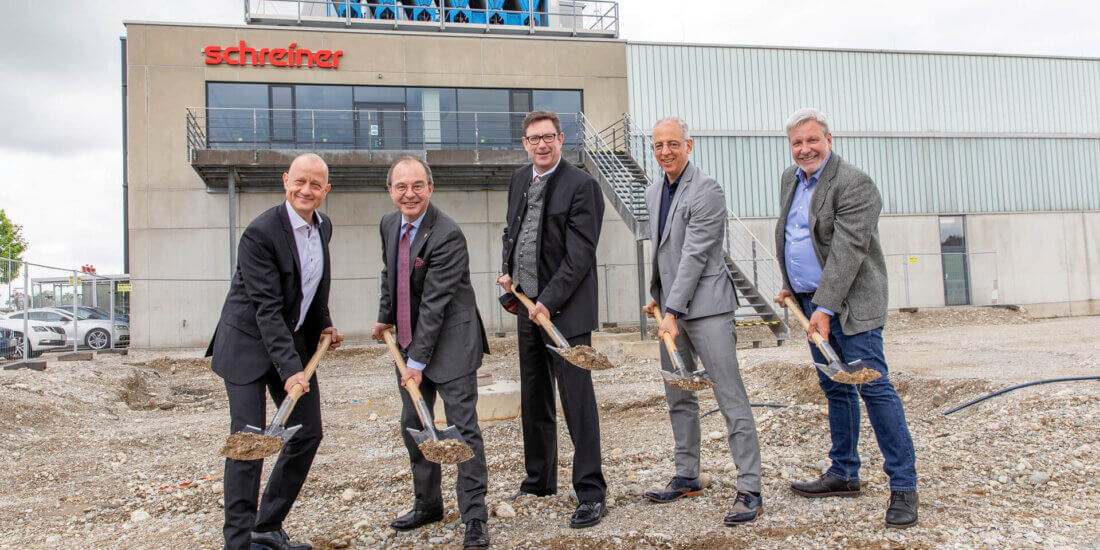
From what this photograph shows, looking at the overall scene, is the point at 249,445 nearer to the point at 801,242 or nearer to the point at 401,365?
the point at 401,365

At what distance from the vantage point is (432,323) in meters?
3.40

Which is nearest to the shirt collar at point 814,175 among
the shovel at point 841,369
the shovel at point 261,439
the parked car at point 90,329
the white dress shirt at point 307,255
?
the shovel at point 841,369

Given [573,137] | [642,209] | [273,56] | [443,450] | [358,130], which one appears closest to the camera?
[443,450]

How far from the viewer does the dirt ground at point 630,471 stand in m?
3.28

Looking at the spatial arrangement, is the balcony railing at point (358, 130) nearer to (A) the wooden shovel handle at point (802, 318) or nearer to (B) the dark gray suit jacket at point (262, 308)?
(A) the wooden shovel handle at point (802, 318)

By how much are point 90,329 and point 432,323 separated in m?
15.0

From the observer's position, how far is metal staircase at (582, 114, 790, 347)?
12.7 metres

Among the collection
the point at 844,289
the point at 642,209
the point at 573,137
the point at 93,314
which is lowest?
the point at 844,289

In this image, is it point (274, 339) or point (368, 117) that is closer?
point (274, 339)

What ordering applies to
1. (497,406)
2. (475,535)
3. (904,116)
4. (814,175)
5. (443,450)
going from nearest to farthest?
(443,450) < (475,535) < (814,175) < (497,406) < (904,116)

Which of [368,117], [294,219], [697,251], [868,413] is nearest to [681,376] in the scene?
[697,251]

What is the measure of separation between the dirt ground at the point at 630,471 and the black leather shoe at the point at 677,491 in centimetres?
7

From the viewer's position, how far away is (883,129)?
62.7 ft

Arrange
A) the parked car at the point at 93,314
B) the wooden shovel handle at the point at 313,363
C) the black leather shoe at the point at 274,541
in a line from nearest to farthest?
1. the wooden shovel handle at the point at 313,363
2. the black leather shoe at the point at 274,541
3. the parked car at the point at 93,314
